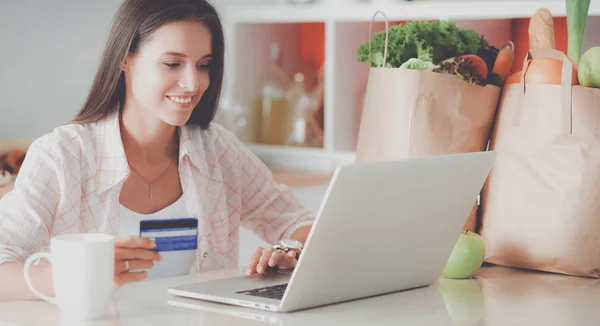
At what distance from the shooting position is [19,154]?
8.84 feet

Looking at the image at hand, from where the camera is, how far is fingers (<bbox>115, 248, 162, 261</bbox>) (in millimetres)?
1398

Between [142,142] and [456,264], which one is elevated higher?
[142,142]

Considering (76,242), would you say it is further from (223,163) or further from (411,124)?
(223,163)

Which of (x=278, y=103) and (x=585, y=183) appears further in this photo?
(x=278, y=103)

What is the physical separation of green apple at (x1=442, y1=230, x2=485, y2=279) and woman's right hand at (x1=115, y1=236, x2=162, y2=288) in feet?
1.70

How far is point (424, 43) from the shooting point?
5.95 feet

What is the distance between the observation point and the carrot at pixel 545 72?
1.69 meters

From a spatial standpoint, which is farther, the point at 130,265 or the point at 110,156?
the point at 110,156

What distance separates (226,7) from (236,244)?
148 cm

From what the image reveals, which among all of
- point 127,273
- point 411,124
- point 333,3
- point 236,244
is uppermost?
point 333,3

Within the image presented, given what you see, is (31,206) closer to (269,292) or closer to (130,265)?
(130,265)

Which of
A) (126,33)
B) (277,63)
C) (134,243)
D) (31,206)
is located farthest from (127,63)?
(277,63)

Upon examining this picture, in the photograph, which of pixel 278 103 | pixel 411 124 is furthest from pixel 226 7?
pixel 411 124

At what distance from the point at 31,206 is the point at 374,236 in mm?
670
